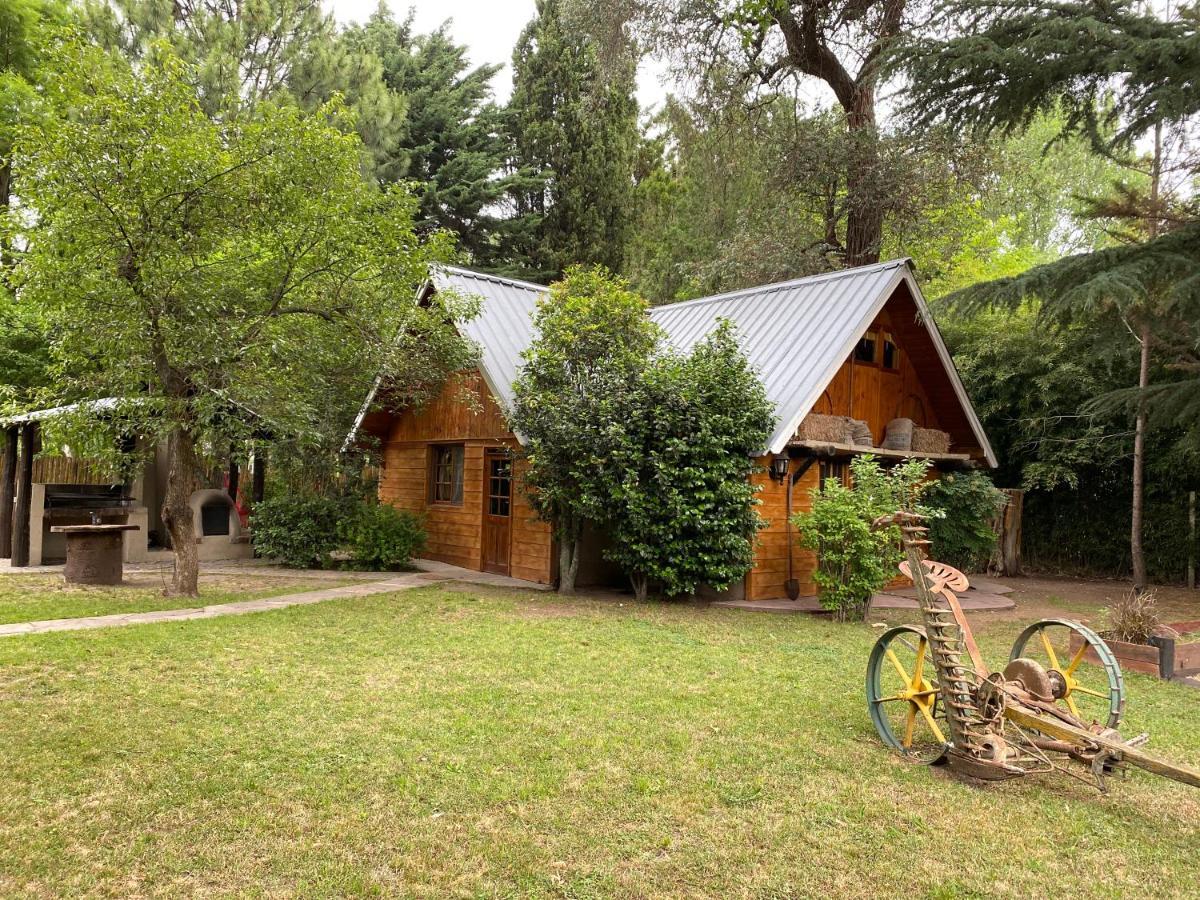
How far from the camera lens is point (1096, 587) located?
45.7ft

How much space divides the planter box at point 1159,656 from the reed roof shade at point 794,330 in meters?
4.21

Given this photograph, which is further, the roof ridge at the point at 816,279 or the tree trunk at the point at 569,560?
the roof ridge at the point at 816,279

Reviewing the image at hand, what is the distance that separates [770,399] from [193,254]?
7.30 meters

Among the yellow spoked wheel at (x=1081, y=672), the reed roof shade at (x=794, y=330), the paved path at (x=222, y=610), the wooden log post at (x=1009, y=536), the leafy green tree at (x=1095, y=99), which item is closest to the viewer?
the yellow spoked wheel at (x=1081, y=672)

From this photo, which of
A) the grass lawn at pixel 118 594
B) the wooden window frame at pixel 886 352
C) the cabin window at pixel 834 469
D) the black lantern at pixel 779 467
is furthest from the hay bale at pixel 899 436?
the grass lawn at pixel 118 594

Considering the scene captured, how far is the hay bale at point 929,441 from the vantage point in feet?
42.2

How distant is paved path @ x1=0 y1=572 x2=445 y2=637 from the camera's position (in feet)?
24.7

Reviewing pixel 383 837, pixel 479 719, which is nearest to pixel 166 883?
pixel 383 837

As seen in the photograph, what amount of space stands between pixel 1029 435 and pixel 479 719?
13.7 meters

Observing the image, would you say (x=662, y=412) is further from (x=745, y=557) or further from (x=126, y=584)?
(x=126, y=584)

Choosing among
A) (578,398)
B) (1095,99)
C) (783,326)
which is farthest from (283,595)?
(1095,99)

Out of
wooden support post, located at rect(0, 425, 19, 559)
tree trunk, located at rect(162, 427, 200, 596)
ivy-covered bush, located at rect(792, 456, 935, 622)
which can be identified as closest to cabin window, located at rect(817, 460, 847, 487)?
ivy-covered bush, located at rect(792, 456, 935, 622)

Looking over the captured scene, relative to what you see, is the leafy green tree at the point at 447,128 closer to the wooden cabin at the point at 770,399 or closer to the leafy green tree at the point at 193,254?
the wooden cabin at the point at 770,399

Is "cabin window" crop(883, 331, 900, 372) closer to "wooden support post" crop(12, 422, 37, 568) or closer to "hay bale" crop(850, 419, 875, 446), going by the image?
"hay bale" crop(850, 419, 875, 446)
